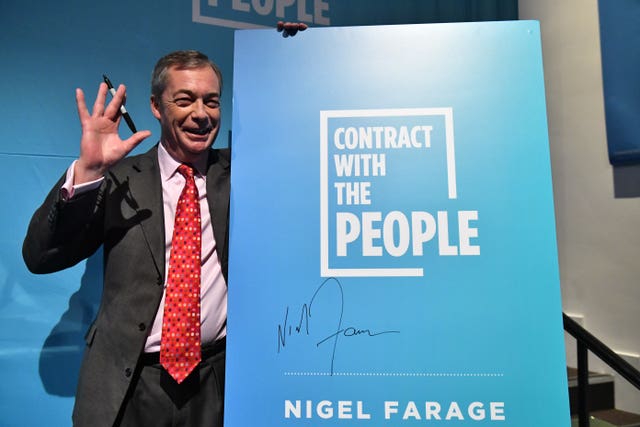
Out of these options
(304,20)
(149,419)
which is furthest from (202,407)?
(304,20)

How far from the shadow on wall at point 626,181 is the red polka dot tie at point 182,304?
2256 mm

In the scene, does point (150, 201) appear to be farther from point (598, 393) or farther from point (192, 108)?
point (598, 393)

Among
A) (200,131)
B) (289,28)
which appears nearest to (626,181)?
(289,28)

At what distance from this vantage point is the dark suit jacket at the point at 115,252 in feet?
3.93

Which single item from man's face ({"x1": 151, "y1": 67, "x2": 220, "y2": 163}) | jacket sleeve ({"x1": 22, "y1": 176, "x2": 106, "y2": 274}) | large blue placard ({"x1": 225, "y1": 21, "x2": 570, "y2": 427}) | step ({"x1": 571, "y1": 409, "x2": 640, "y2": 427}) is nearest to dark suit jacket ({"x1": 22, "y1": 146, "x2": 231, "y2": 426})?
jacket sleeve ({"x1": 22, "y1": 176, "x2": 106, "y2": 274})

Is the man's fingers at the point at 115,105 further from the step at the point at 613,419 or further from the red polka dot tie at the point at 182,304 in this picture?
the step at the point at 613,419

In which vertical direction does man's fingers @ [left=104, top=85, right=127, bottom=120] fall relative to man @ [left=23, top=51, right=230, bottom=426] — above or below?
above

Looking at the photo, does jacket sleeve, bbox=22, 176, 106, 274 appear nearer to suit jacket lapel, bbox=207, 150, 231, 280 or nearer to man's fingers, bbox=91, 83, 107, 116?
man's fingers, bbox=91, 83, 107, 116

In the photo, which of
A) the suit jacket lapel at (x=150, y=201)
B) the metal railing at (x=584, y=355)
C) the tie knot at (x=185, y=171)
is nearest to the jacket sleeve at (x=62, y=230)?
the suit jacket lapel at (x=150, y=201)

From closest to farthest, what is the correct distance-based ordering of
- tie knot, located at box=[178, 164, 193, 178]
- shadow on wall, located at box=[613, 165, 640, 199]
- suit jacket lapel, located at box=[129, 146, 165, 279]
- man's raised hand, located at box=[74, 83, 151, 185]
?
man's raised hand, located at box=[74, 83, 151, 185]
suit jacket lapel, located at box=[129, 146, 165, 279]
tie knot, located at box=[178, 164, 193, 178]
shadow on wall, located at box=[613, 165, 640, 199]

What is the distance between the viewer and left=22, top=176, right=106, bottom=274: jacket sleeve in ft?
3.90

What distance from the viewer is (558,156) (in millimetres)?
2738
